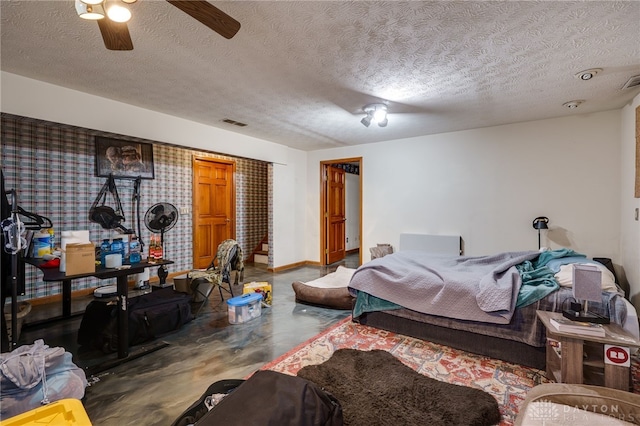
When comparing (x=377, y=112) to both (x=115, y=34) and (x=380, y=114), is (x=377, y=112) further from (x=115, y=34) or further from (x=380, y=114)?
(x=115, y=34)

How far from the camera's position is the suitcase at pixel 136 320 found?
2.57 metres

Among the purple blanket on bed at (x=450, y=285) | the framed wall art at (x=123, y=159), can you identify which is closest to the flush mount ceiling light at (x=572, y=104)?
the purple blanket on bed at (x=450, y=285)

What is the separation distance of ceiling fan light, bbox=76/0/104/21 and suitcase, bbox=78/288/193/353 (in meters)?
2.15

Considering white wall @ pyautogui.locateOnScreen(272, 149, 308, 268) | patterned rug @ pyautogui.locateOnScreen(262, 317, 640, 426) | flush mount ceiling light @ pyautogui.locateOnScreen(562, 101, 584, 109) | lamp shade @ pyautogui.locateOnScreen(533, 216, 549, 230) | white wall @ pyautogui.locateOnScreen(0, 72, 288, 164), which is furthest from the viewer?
white wall @ pyautogui.locateOnScreen(272, 149, 308, 268)

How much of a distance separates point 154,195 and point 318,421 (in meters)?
4.64

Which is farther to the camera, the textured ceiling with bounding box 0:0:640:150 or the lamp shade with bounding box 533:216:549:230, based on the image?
the lamp shade with bounding box 533:216:549:230

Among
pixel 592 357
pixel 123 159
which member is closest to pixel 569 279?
pixel 592 357

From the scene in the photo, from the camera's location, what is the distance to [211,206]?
19.1 feet

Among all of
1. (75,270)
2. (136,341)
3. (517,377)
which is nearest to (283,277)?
(136,341)

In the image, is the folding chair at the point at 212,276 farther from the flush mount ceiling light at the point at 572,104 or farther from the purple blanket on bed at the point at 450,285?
the flush mount ceiling light at the point at 572,104

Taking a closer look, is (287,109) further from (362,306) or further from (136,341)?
(136,341)

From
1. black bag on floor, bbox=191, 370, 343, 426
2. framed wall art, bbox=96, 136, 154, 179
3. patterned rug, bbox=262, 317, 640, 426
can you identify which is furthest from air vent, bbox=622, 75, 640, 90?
framed wall art, bbox=96, 136, 154, 179

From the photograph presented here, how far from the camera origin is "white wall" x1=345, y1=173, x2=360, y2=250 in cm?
773

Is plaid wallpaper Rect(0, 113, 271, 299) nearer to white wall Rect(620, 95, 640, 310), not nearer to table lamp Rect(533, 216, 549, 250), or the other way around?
table lamp Rect(533, 216, 549, 250)
